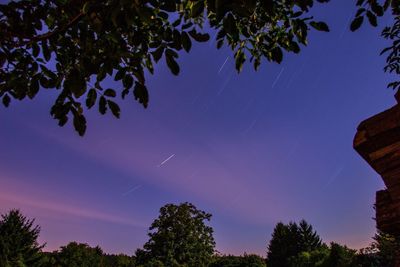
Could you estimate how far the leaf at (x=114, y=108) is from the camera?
263cm

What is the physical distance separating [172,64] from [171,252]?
5356 centimetres

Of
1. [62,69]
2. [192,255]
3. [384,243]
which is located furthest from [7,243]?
[384,243]

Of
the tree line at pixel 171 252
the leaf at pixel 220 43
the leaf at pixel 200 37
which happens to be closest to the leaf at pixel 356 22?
the leaf at pixel 220 43

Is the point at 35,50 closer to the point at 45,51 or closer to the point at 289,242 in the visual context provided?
the point at 45,51

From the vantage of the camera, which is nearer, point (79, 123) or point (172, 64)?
point (172, 64)

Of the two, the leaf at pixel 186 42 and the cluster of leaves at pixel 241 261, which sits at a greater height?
the cluster of leaves at pixel 241 261

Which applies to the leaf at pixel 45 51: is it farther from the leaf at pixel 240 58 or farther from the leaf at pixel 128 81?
the leaf at pixel 240 58

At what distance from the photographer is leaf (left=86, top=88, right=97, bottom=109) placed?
2582mm

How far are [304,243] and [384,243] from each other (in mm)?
54286

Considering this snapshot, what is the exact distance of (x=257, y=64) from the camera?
4590mm

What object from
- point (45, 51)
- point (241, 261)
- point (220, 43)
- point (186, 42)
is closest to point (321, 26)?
point (220, 43)

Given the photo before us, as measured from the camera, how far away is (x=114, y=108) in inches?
104

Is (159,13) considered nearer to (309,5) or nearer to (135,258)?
(309,5)

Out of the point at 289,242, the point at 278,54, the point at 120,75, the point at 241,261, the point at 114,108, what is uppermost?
the point at 289,242
